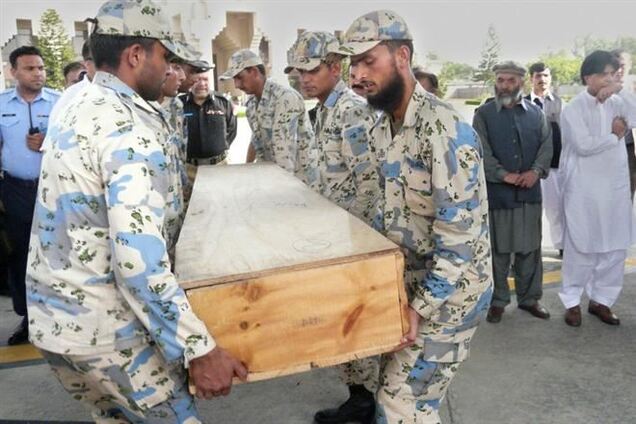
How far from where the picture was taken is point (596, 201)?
380 centimetres

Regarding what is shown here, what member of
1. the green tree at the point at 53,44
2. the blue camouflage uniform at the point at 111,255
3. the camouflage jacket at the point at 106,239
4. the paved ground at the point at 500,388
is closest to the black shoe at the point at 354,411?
the paved ground at the point at 500,388

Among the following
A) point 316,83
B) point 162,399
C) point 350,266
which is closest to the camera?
point 350,266

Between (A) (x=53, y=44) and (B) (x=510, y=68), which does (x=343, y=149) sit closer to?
(B) (x=510, y=68)

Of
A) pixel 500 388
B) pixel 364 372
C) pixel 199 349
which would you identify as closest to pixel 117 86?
pixel 199 349

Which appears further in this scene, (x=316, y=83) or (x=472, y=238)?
(x=316, y=83)

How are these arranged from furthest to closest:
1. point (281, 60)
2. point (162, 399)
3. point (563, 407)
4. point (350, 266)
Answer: point (281, 60), point (563, 407), point (162, 399), point (350, 266)

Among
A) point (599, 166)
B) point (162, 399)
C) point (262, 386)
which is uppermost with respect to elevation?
point (599, 166)

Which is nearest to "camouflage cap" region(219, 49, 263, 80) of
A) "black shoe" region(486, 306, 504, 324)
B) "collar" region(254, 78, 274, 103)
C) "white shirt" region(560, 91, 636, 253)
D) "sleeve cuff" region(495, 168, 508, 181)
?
"collar" region(254, 78, 274, 103)

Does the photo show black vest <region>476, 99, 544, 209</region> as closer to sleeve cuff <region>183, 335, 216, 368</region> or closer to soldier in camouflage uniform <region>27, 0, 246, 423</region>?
soldier in camouflage uniform <region>27, 0, 246, 423</region>

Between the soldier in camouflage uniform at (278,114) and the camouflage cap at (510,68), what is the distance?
4.58 ft

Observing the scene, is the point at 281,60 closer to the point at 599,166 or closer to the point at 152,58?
the point at 599,166

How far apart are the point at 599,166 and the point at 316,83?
6.33 ft

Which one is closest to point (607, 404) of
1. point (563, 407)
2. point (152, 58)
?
point (563, 407)

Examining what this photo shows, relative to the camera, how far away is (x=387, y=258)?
1.56 meters
